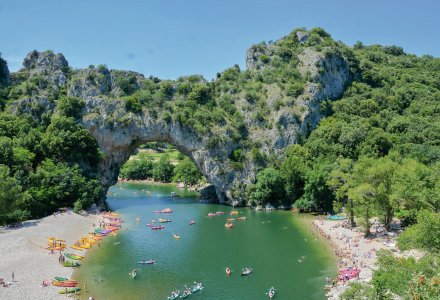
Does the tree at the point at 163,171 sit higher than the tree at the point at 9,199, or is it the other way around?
the tree at the point at 163,171

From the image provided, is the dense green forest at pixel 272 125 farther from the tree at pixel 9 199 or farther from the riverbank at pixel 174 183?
the riverbank at pixel 174 183

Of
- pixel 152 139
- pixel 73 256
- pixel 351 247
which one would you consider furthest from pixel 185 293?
pixel 152 139

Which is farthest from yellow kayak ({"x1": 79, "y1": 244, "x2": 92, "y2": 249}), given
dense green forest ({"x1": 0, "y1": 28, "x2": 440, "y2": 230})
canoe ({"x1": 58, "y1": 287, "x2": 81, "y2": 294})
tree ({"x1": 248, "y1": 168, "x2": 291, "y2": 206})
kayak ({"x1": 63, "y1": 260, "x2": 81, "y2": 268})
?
tree ({"x1": 248, "y1": 168, "x2": 291, "y2": 206})

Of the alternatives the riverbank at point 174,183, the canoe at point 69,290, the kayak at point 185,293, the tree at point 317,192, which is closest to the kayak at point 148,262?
the canoe at point 69,290

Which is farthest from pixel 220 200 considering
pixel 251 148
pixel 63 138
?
pixel 63 138

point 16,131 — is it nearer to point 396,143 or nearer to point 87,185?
point 87,185

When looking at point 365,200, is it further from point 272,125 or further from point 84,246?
point 272,125
